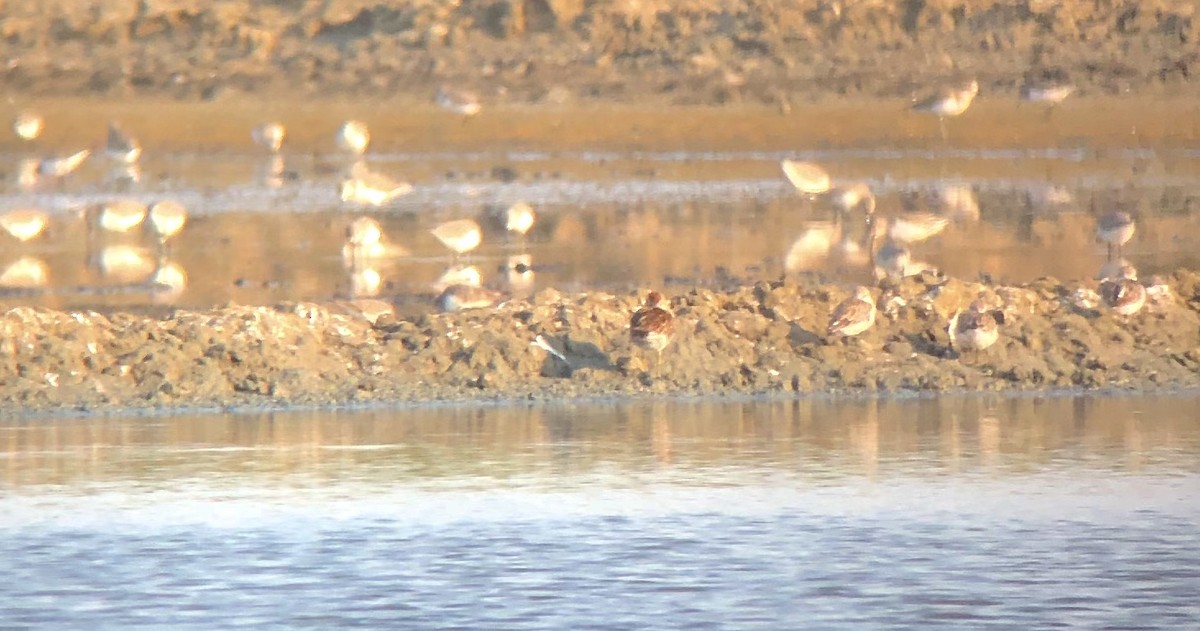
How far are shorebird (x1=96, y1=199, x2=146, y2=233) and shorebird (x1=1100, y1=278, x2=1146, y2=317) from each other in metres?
10.5

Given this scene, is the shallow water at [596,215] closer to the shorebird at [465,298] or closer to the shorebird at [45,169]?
the shorebird at [45,169]

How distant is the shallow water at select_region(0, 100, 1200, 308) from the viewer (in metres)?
15.4

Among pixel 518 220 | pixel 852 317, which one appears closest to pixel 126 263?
pixel 518 220

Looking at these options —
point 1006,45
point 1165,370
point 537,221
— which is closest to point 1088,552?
point 1165,370

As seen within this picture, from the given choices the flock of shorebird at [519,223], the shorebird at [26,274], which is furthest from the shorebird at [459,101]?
the shorebird at [26,274]

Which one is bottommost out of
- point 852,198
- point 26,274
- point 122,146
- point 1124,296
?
point 1124,296

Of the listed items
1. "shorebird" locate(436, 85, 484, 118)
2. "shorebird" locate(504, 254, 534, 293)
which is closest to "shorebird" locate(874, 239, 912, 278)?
"shorebird" locate(504, 254, 534, 293)

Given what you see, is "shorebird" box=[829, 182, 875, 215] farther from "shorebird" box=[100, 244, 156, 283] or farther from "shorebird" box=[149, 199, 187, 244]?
"shorebird" box=[100, 244, 156, 283]

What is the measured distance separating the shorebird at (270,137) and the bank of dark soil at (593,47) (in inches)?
80.3

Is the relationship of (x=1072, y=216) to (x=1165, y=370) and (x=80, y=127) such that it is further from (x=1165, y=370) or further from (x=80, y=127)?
(x=80, y=127)

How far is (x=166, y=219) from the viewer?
1855 centimetres

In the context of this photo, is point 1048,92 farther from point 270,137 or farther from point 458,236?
point 458,236

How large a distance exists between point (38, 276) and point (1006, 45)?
1742cm

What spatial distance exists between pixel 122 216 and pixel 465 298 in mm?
7909
